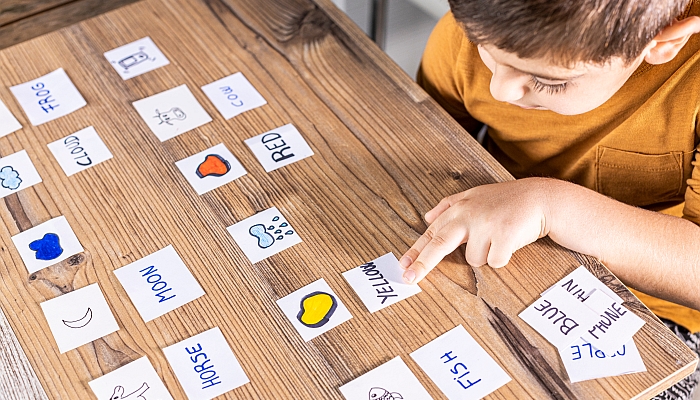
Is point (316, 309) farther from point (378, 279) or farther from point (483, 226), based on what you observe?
point (483, 226)

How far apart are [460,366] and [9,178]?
58 centimetres

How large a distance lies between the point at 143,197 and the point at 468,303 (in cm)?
40

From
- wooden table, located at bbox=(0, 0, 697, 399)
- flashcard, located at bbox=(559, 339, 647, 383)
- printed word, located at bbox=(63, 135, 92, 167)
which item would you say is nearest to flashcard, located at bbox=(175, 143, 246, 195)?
wooden table, located at bbox=(0, 0, 697, 399)

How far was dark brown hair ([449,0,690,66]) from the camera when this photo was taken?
26.7 inches

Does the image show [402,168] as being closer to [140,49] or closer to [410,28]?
[140,49]

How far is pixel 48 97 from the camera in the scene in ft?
3.07

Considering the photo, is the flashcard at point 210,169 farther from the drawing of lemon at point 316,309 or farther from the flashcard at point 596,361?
the flashcard at point 596,361

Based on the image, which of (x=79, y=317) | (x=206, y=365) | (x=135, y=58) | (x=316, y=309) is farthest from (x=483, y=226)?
(x=135, y=58)

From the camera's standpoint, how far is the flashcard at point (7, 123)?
899mm

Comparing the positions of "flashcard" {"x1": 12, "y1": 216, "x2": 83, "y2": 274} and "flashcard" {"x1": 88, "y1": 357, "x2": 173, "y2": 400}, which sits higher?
"flashcard" {"x1": 12, "y1": 216, "x2": 83, "y2": 274}

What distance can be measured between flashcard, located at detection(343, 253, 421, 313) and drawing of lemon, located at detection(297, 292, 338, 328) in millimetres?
33

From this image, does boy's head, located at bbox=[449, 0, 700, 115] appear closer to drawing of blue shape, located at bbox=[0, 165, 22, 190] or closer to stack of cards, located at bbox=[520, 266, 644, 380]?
stack of cards, located at bbox=[520, 266, 644, 380]

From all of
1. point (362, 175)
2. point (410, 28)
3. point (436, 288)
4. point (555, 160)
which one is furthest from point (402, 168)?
point (410, 28)

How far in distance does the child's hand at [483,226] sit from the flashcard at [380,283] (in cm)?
1
